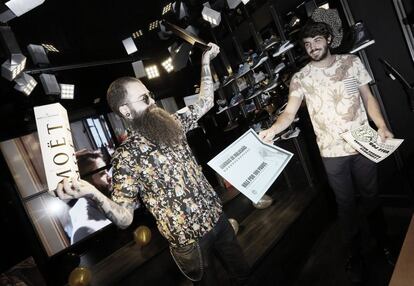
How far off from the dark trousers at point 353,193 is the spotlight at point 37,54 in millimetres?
3549

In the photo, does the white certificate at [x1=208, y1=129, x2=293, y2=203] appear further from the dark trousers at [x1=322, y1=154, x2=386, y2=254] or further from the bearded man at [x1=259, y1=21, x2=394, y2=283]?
the dark trousers at [x1=322, y1=154, x2=386, y2=254]

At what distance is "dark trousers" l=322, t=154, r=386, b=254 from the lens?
7.33 ft

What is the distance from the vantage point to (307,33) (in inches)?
86.8

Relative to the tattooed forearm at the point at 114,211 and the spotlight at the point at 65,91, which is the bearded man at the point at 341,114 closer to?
the tattooed forearm at the point at 114,211

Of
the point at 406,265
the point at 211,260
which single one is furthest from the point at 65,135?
the point at 406,265

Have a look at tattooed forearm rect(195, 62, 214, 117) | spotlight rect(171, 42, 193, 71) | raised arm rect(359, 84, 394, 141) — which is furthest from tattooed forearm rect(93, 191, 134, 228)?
spotlight rect(171, 42, 193, 71)

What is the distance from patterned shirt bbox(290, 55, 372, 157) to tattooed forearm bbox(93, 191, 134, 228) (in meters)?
1.53

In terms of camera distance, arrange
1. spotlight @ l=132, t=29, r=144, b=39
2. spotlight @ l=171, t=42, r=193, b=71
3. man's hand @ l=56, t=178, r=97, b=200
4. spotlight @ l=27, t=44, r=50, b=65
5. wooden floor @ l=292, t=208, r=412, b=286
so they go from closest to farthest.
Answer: man's hand @ l=56, t=178, r=97, b=200
wooden floor @ l=292, t=208, r=412, b=286
spotlight @ l=171, t=42, r=193, b=71
spotlight @ l=27, t=44, r=50, b=65
spotlight @ l=132, t=29, r=144, b=39

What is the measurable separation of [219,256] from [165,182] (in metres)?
0.63

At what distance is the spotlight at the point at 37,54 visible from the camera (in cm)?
370

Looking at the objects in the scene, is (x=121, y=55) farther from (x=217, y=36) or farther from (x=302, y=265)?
(x=302, y=265)

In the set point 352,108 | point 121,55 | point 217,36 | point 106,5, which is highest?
point 106,5

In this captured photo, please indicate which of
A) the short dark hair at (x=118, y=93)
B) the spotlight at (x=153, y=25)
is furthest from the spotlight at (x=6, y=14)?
the spotlight at (x=153, y=25)

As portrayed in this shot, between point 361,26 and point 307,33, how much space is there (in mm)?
808
